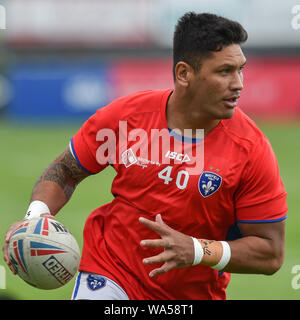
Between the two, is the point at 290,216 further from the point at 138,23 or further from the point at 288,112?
the point at 138,23

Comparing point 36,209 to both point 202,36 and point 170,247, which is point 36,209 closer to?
point 170,247

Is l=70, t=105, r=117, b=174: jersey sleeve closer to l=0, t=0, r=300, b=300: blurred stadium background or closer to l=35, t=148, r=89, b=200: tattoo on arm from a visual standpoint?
l=35, t=148, r=89, b=200: tattoo on arm

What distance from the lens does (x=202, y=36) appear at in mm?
4969

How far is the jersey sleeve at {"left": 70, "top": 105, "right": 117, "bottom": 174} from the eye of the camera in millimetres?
5359

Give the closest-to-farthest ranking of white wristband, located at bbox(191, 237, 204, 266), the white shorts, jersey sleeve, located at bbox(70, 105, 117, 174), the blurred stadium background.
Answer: white wristband, located at bbox(191, 237, 204, 266), the white shorts, jersey sleeve, located at bbox(70, 105, 117, 174), the blurred stadium background

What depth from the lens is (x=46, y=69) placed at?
24125mm

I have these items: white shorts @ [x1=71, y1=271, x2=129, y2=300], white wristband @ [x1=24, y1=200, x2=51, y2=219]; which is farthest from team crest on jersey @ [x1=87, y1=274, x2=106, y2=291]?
white wristband @ [x1=24, y1=200, x2=51, y2=219]

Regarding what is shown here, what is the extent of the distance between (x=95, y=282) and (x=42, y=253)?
1.76 feet

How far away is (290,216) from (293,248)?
1.94m

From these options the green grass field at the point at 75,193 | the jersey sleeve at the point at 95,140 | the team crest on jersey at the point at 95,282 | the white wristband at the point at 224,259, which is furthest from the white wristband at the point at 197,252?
the green grass field at the point at 75,193

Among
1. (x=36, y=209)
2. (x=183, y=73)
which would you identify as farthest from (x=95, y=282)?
(x=183, y=73)

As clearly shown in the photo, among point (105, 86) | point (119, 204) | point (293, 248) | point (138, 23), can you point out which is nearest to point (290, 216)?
point (293, 248)

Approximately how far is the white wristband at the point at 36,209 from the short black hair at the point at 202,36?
1527 mm

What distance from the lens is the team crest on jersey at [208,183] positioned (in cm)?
491
